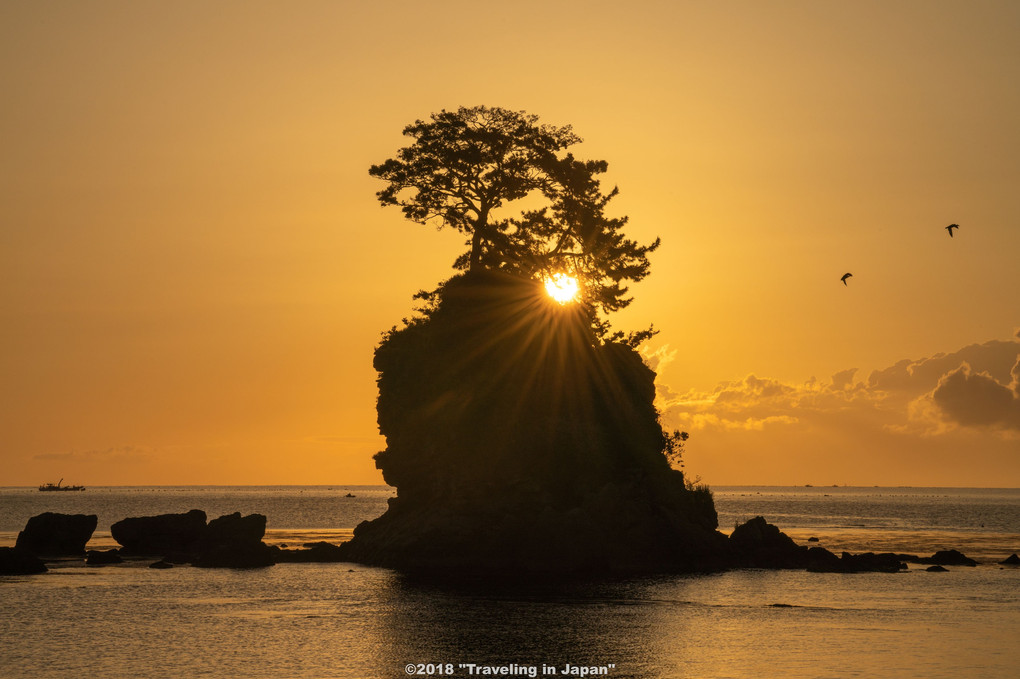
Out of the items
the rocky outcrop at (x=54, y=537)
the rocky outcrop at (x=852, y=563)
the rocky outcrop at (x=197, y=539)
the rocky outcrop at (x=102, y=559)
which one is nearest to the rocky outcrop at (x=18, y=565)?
the rocky outcrop at (x=102, y=559)

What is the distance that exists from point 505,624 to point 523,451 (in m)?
24.6

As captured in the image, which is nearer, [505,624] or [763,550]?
[505,624]

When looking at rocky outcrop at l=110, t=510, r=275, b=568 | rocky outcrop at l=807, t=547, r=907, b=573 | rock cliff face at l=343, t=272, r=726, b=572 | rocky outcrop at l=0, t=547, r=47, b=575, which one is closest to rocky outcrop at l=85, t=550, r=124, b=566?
rocky outcrop at l=110, t=510, r=275, b=568

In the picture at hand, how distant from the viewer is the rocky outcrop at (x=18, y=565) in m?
73.9

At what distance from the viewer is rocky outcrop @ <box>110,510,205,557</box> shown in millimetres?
90250

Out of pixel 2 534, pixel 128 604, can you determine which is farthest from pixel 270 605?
pixel 2 534

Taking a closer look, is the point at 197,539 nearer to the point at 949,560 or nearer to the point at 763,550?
the point at 763,550

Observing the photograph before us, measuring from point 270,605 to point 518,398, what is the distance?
→ 79.6ft

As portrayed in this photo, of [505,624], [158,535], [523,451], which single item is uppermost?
[523,451]

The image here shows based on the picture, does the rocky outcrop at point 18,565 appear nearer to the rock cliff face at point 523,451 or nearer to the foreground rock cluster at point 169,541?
the foreground rock cluster at point 169,541

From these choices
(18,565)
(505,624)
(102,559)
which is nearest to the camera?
(505,624)

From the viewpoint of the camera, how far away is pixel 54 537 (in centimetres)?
8906

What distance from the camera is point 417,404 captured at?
79062 millimetres

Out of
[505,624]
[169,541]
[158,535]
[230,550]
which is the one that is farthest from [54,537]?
[505,624]
